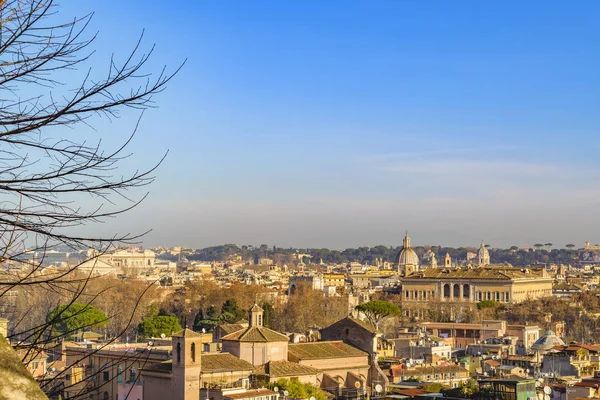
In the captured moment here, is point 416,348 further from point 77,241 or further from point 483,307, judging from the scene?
point 77,241

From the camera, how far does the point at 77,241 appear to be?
421cm

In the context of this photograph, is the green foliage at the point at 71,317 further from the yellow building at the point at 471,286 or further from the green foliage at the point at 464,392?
the yellow building at the point at 471,286

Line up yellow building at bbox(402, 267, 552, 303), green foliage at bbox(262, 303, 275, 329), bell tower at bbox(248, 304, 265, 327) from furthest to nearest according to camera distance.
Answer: yellow building at bbox(402, 267, 552, 303) → green foliage at bbox(262, 303, 275, 329) → bell tower at bbox(248, 304, 265, 327)

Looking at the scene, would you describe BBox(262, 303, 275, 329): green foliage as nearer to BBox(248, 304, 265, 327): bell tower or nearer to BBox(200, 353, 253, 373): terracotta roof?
BBox(248, 304, 265, 327): bell tower

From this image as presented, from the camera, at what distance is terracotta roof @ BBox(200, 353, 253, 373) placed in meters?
24.4

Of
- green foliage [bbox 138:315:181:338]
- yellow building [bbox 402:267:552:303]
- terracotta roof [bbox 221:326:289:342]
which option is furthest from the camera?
yellow building [bbox 402:267:552:303]

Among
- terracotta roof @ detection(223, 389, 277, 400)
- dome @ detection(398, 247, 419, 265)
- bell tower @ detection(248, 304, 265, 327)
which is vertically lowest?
terracotta roof @ detection(223, 389, 277, 400)

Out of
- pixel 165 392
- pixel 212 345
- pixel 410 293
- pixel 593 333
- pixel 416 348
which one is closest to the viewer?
pixel 165 392

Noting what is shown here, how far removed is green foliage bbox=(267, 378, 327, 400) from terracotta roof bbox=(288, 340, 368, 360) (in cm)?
267

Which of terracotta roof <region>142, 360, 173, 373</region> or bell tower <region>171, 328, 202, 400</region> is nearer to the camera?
bell tower <region>171, 328, 202, 400</region>

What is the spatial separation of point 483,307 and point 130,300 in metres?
21.0

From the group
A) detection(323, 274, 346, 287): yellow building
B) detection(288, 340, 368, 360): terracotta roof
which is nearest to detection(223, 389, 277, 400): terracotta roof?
detection(288, 340, 368, 360): terracotta roof

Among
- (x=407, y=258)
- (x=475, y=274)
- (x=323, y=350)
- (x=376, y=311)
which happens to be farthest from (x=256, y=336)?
(x=407, y=258)

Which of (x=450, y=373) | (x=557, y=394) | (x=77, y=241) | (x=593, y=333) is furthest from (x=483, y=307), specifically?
(x=77, y=241)
